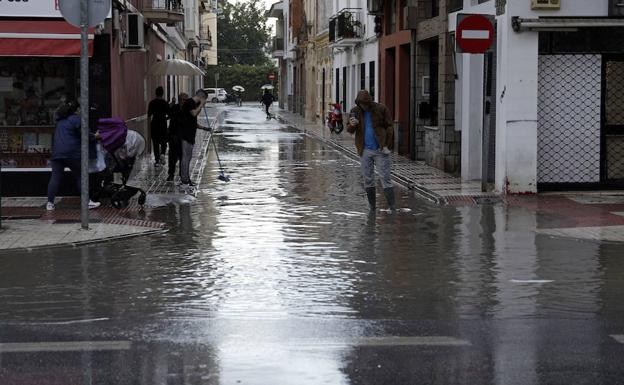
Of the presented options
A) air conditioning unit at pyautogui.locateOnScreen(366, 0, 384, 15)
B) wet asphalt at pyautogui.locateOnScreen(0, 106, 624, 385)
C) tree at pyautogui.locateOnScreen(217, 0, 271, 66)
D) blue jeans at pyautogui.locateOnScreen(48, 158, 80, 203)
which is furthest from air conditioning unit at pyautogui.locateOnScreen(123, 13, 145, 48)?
tree at pyautogui.locateOnScreen(217, 0, 271, 66)

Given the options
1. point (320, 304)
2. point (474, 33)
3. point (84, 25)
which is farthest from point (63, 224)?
point (474, 33)

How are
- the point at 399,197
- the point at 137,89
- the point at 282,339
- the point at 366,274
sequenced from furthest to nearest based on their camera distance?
the point at 137,89
the point at 399,197
the point at 366,274
the point at 282,339

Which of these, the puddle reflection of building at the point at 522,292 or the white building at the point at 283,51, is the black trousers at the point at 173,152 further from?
the white building at the point at 283,51

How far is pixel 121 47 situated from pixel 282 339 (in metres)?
14.8

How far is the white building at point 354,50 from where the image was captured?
3425 cm

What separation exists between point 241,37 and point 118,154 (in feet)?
403

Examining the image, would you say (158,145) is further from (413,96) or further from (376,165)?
(376,165)

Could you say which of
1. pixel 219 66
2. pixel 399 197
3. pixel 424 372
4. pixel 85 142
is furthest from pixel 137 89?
pixel 219 66

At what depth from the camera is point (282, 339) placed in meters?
7.21

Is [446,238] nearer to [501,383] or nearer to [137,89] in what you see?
[501,383]

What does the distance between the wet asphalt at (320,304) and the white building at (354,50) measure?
65.2 feet

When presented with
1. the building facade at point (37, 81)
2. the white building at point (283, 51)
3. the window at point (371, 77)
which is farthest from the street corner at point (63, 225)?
the white building at point (283, 51)

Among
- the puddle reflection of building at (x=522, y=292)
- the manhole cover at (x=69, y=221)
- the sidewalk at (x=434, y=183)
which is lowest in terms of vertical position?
the puddle reflection of building at (x=522, y=292)

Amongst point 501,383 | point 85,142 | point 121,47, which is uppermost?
point 121,47
